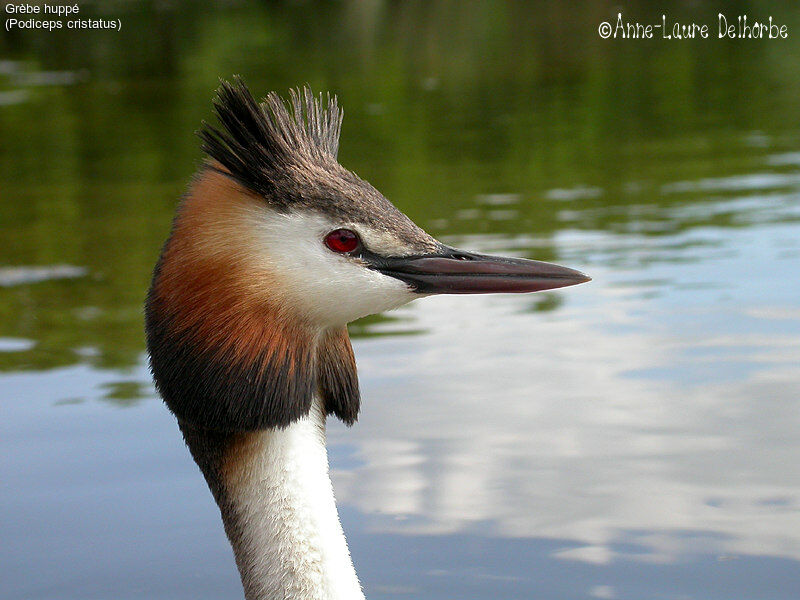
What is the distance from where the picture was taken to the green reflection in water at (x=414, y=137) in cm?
1141

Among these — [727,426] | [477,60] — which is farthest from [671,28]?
[727,426]

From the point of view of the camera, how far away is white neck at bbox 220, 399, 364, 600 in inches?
162

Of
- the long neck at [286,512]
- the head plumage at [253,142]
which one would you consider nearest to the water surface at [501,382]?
the long neck at [286,512]

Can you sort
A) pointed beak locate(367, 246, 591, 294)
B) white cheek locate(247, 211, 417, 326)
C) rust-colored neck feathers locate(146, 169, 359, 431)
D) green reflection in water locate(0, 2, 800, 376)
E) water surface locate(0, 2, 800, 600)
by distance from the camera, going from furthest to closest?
green reflection in water locate(0, 2, 800, 376), water surface locate(0, 2, 800, 600), pointed beak locate(367, 246, 591, 294), white cheek locate(247, 211, 417, 326), rust-colored neck feathers locate(146, 169, 359, 431)

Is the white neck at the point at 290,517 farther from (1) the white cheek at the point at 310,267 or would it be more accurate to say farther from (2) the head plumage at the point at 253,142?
(2) the head plumage at the point at 253,142

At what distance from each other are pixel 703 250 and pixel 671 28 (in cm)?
2486

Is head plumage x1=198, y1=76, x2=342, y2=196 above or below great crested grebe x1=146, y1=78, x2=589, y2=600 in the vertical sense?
above

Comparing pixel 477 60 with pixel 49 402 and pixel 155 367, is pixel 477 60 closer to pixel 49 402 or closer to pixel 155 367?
pixel 49 402

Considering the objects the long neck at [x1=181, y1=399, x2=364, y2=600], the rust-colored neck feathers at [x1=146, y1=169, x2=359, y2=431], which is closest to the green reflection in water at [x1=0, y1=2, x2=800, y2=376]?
the long neck at [x1=181, y1=399, x2=364, y2=600]

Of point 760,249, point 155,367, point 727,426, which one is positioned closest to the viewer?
point 155,367

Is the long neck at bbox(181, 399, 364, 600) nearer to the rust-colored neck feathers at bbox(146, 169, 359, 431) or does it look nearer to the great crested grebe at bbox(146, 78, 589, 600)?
the great crested grebe at bbox(146, 78, 589, 600)

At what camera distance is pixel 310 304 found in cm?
409

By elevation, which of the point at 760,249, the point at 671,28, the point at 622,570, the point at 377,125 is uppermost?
the point at 671,28

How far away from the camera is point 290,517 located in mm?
4133
